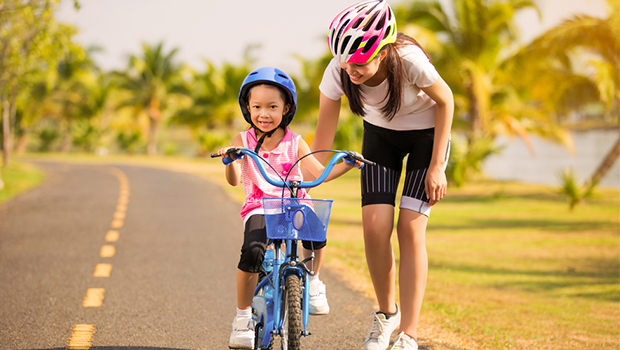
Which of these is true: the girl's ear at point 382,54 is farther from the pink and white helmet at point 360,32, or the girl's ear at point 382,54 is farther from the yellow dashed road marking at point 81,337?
the yellow dashed road marking at point 81,337

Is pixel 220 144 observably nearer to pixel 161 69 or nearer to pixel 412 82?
pixel 161 69

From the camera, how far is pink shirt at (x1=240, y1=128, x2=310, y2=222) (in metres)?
3.36

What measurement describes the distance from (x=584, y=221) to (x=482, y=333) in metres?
8.46

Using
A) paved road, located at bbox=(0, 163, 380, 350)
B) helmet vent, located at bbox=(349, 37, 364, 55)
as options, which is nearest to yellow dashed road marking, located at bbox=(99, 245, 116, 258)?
paved road, located at bbox=(0, 163, 380, 350)

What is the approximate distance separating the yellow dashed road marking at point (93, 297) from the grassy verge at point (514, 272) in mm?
2361

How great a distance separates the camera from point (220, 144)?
38438 millimetres

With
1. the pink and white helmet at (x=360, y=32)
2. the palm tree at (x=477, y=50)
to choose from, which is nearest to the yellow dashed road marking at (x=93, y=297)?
the pink and white helmet at (x=360, y=32)

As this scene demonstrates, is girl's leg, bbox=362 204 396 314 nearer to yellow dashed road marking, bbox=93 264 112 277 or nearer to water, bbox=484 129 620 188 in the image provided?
yellow dashed road marking, bbox=93 264 112 277

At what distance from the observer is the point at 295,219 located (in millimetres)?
2967

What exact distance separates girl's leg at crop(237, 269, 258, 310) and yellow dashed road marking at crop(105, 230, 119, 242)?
533 centimetres

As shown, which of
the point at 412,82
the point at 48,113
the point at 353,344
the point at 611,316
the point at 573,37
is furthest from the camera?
the point at 48,113

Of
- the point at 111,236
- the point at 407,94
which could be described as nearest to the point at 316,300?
the point at 407,94

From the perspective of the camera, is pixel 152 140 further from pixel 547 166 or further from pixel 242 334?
pixel 242 334

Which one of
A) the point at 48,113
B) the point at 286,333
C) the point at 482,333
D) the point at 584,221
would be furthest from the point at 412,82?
the point at 48,113
